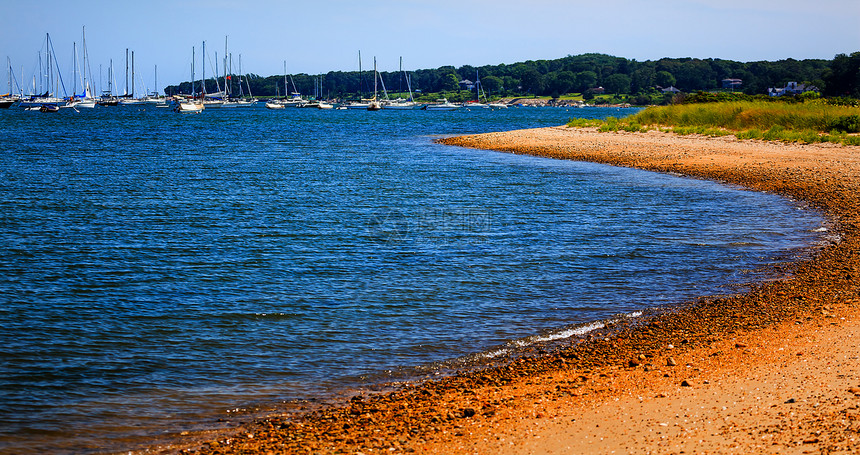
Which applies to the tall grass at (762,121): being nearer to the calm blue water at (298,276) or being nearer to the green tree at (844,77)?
the calm blue water at (298,276)

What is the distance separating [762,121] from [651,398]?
45991 mm

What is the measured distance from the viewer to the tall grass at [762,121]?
144ft

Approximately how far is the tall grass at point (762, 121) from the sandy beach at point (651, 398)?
1300 inches

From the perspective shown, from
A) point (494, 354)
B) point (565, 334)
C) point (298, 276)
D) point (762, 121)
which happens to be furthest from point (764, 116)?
point (494, 354)

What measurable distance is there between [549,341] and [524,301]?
2.29 metres

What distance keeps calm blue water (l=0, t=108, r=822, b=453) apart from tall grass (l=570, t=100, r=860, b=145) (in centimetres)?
1560

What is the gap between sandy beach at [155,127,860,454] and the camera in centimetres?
748

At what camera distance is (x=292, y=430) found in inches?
324

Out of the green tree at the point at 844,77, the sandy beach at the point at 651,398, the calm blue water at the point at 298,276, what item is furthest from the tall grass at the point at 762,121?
the green tree at the point at 844,77

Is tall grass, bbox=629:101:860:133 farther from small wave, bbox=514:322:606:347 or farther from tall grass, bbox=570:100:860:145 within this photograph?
small wave, bbox=514:322:606:347

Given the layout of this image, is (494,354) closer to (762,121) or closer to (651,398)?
(651,398)

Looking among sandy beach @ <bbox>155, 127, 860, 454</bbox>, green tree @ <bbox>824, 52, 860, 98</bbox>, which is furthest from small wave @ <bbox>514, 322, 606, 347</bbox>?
green tree @ <bbox>824, 52, 860, 98</bbox>

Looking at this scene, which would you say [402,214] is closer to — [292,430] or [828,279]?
[828,279]

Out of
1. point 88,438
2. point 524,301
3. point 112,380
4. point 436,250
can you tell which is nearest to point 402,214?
point 436,250
